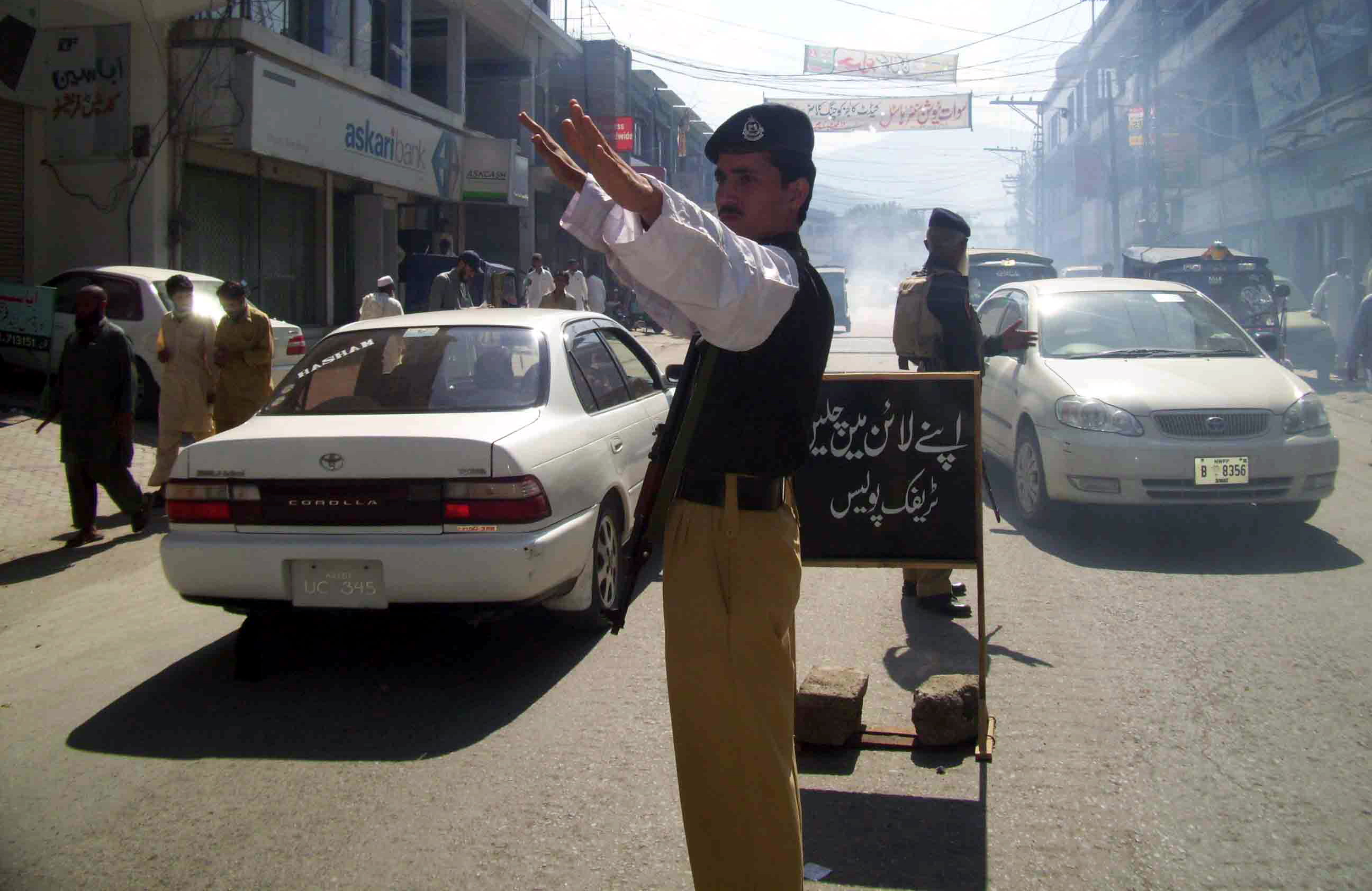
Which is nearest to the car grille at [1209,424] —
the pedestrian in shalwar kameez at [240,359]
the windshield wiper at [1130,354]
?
the windshield wiper at [1130,354]

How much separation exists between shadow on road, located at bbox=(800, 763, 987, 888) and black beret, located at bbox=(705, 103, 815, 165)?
6.55 feet

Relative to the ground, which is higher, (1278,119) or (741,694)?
(1278,119)

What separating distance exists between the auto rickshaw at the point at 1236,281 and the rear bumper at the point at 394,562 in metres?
15.2

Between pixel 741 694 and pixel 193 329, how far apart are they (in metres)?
7.58

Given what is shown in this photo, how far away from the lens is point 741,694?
2.37 metres

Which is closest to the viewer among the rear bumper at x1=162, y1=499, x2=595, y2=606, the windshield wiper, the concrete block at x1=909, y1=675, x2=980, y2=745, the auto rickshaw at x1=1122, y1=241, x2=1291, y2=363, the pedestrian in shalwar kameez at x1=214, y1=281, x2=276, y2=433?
the concrete block at x1=909, y1=675, x2=980, y2=745

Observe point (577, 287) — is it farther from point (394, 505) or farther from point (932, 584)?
point (394, 505)

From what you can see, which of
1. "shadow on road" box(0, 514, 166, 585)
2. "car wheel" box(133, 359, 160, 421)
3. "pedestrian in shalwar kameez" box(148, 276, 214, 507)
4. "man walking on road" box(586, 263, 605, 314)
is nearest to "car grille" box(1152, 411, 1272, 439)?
"pedestrian in shalwar kameez" box(148, 276, 214, 507)

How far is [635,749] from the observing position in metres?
4.32

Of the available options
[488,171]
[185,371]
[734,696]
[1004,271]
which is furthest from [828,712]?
[488,171]

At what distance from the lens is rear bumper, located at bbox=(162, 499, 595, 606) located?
477 centimetres

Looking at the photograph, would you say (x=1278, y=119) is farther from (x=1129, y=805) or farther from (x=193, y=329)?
(x=1129, y=805)

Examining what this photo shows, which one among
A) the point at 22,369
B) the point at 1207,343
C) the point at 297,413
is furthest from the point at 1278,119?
the point at 297,413

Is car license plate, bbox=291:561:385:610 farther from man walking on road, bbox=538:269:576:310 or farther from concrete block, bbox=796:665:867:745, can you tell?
A: man walking on road, bbox=538:269:576:310
